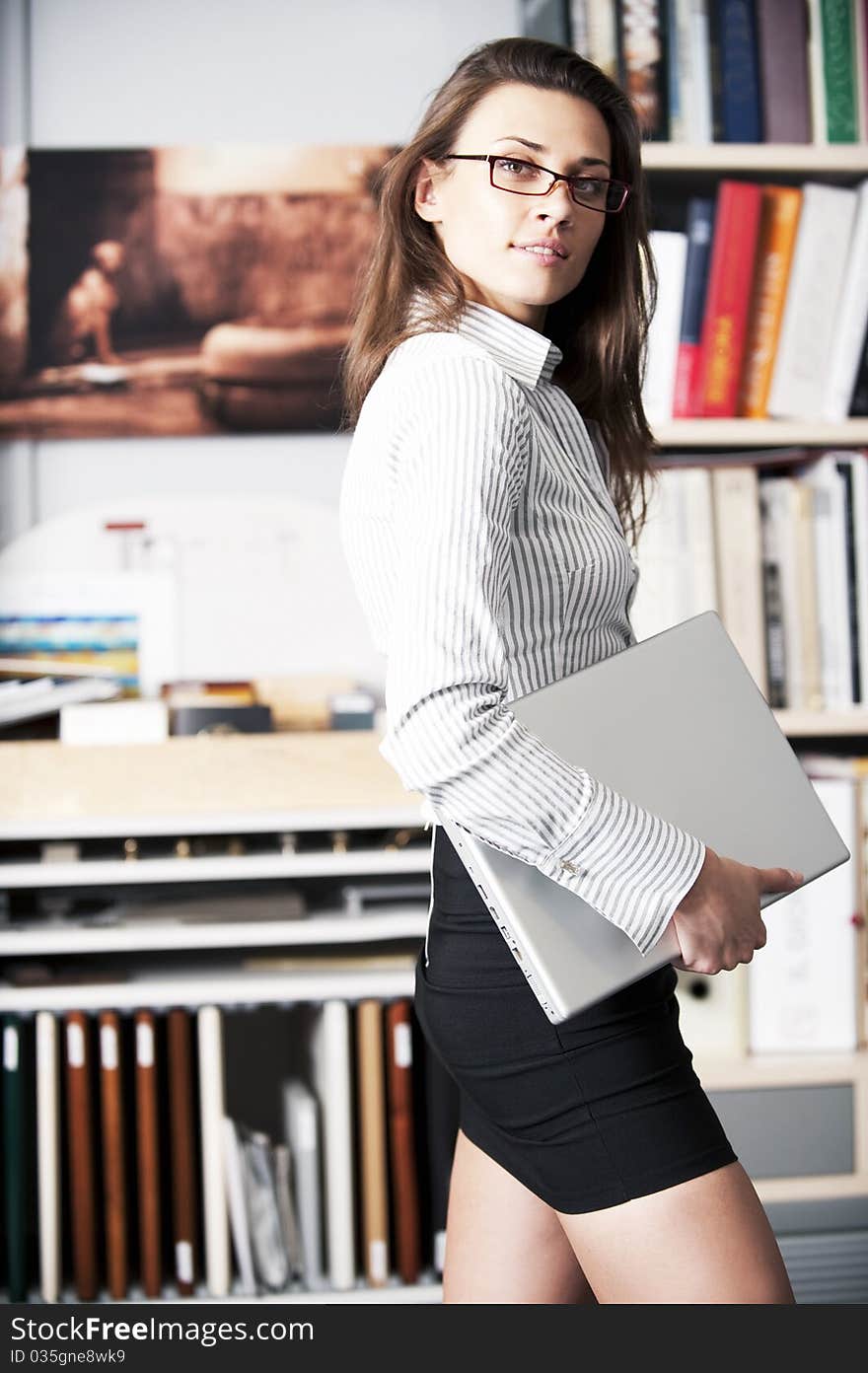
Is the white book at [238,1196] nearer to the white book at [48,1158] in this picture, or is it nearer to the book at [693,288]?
the white book at [48,1158]

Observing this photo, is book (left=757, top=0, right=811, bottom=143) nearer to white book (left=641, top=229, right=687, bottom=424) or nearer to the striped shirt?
white book (left=641, top=229, right=687, bottom=424)

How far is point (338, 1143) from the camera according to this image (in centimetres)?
163

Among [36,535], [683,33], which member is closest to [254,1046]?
[36,535]

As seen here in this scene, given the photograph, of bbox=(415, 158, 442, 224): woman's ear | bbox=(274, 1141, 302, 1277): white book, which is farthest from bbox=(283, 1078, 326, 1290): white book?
bbox=(415, 158, 442, 224): woman's ear

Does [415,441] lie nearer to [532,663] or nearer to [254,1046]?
[532,663]

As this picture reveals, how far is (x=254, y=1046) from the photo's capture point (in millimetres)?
1908

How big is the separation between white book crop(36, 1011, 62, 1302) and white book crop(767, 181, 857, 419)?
1.20 meters

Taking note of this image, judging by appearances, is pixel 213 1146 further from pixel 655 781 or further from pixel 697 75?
pixel 697 75

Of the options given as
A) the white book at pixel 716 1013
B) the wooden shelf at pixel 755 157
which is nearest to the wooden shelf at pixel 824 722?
the white book at pixel 716 1013

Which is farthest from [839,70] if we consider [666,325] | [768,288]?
[666,325]

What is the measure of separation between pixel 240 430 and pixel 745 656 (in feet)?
2.58

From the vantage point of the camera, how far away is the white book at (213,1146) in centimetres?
160

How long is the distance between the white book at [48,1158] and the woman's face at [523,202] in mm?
1109

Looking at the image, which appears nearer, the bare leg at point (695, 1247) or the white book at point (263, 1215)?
the bare leg at point (695, 1247)
